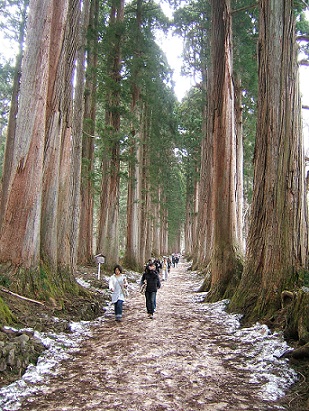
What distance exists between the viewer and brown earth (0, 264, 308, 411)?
3512mm

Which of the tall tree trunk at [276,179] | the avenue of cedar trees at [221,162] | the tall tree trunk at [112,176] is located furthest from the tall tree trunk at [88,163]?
the tall tree trunk at [276,179]

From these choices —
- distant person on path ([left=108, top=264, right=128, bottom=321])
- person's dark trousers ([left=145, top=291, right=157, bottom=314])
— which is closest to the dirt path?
distant person on path ([left=108, top=264, right=128, bottom=321])

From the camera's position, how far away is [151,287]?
26.9 feet

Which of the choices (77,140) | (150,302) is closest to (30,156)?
(150,302)

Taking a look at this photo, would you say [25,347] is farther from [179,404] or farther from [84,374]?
[179,404]

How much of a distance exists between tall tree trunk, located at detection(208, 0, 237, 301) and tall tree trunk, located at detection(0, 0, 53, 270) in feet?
17.0

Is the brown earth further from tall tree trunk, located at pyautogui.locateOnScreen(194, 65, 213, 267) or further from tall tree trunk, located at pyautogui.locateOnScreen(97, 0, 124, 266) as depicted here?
tall tree trunk, located at pyautogui.locateOnScreen(194, 65, 213, 267)

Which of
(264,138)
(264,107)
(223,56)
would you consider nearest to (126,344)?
(264,138)

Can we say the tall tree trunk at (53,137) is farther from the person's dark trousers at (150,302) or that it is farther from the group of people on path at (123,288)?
the person's dark trousers at (150,302)

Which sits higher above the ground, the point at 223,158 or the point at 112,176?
the point at 112,176

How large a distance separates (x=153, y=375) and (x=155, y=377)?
71mm

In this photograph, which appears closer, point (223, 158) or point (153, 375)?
point (153, 375)

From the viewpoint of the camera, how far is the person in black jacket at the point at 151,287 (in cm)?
800

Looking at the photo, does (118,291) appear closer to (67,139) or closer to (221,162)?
(67,139)
